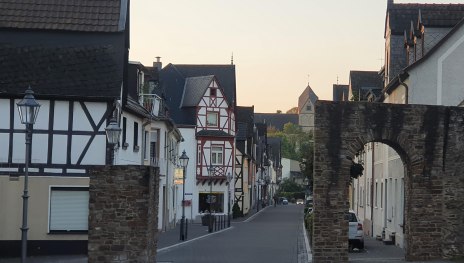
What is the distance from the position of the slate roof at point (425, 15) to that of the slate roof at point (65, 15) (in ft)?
37.6

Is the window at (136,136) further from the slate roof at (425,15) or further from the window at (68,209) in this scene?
the slate roof at (425,15)

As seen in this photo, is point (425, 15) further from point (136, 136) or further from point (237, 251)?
point (136, 136)

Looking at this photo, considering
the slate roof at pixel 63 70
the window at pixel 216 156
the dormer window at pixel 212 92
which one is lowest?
the window at pixel 216 156

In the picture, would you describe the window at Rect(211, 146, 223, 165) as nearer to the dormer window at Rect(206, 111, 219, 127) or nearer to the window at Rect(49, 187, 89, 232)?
the dormer window at Rect(206, 111, 219, 127)

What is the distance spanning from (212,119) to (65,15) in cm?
3757

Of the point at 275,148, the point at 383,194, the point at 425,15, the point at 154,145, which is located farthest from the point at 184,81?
the point at 275,148

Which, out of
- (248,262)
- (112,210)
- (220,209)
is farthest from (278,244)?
(220,209)

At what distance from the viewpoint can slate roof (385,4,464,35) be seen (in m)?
31.6

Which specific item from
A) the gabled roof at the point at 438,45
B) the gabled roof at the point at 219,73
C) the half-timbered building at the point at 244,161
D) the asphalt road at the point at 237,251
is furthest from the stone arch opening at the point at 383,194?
the half-timbered building at the point at 244,161

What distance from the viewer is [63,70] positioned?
1109 inches

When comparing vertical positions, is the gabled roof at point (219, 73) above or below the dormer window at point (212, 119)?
above

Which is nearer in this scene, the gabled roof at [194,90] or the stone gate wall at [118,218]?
the stone gate wall at [118,218]

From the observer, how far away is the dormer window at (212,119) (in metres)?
66.2

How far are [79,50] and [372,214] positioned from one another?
69.0ft
